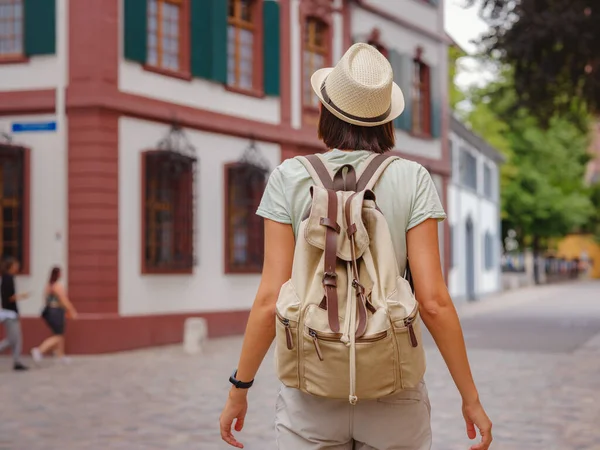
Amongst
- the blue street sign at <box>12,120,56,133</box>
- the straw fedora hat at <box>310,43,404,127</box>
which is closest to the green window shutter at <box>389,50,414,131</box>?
the blue street sign at <box>12,120,56,133</box>

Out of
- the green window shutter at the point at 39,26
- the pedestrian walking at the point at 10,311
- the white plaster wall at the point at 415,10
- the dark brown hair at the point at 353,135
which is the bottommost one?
the pedestrian walking at the point at 10,311

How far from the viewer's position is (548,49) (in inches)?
694

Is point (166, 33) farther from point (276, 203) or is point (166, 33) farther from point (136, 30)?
point (276, 203)

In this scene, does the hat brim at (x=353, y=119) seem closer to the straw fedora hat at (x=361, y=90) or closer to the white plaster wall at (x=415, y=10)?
the straw fedora hat at (x=361, y=90)

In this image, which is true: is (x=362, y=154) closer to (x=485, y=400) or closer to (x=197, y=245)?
(x=485, y=400)

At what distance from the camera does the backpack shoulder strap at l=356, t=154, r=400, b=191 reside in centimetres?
288

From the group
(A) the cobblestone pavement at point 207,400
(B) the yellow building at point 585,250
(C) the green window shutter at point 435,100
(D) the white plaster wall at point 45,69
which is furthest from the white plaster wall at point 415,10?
(B) the yellow building at point 585,250

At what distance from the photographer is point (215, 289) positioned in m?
19.4

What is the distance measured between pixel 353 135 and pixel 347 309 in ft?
1.91

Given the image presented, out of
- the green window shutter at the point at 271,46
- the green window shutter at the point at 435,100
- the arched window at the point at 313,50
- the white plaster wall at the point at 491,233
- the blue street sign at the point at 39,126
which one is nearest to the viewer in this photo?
the blue street sign at the point at 39,126

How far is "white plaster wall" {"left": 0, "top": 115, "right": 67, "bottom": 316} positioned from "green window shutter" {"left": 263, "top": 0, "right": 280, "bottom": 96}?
5266 millimetres

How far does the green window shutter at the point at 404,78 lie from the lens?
2581 centimetres

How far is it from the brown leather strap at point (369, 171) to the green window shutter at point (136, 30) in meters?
14.8

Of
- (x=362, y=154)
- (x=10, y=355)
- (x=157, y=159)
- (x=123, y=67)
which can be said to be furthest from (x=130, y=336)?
(x=362, y=154)
